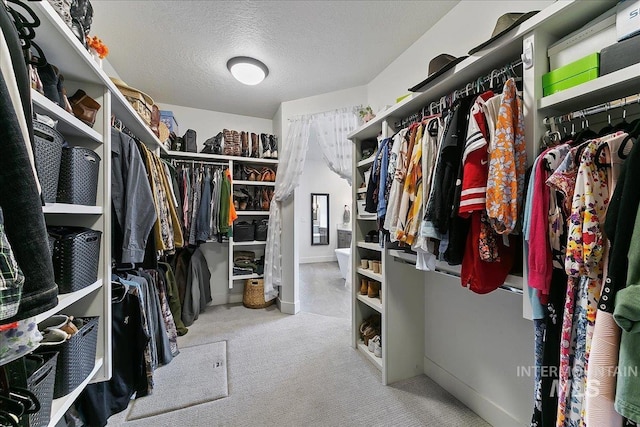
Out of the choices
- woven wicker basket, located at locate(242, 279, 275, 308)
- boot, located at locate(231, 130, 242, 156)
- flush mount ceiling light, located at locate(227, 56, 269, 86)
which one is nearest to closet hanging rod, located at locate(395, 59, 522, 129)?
flush mount ceiling light, located at locate(227, 56, 269, 86)

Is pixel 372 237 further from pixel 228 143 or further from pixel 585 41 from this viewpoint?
pixel 228 143

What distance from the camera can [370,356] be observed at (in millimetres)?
2066

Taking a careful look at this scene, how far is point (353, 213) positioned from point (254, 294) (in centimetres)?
186

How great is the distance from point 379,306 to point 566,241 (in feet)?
4.35

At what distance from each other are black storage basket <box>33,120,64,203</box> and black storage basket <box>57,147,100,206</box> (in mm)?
46

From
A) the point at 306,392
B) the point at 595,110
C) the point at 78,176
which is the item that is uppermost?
the point at 595,110

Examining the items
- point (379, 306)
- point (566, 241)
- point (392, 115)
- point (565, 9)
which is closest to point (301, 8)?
point (392, 115)

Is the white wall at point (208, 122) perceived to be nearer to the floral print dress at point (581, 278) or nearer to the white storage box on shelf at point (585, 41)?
the white storage box on shelf at point (585, 41)

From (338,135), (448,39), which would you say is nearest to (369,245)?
(338,135)

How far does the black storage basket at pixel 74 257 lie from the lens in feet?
3.50

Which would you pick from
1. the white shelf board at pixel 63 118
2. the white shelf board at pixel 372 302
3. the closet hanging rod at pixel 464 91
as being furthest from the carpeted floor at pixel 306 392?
the closet hanging rod at pixel 464 91

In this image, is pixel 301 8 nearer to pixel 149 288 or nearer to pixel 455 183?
pixel 455 183

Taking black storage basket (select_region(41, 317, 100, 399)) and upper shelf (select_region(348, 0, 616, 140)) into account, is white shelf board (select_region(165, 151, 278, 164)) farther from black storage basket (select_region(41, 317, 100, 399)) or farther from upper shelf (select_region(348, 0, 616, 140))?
black storage basket (select_region(41, 317, 100, 399))

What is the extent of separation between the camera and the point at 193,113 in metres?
3.37
